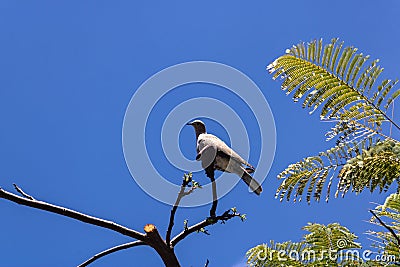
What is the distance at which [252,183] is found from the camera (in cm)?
329

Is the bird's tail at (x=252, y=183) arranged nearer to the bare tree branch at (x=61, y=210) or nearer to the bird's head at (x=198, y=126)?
the bird's head at (x=198, y=126)

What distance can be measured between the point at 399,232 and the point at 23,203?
16.6ft

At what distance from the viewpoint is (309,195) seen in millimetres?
6020

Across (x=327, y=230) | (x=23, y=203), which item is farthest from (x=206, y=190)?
(x=327, y=230)

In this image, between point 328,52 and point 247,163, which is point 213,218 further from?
point 328,52

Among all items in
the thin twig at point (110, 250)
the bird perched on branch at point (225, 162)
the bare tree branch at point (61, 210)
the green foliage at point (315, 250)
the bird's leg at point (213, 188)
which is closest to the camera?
the bare tree branch at point (61, 210)

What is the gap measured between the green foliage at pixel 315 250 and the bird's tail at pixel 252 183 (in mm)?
3651

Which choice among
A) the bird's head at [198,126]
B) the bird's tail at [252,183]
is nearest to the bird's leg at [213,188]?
the bird's tail at [252,183]

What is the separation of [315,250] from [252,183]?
3913 mm

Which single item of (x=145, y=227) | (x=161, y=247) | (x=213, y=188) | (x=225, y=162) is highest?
(x=225, y=162)

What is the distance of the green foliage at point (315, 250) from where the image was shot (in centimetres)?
648

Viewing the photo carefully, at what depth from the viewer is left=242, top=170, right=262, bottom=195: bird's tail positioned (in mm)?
3270

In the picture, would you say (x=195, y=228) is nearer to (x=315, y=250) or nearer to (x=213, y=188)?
(x=213, y=188)

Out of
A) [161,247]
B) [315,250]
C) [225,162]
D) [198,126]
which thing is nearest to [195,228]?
[161,247]
